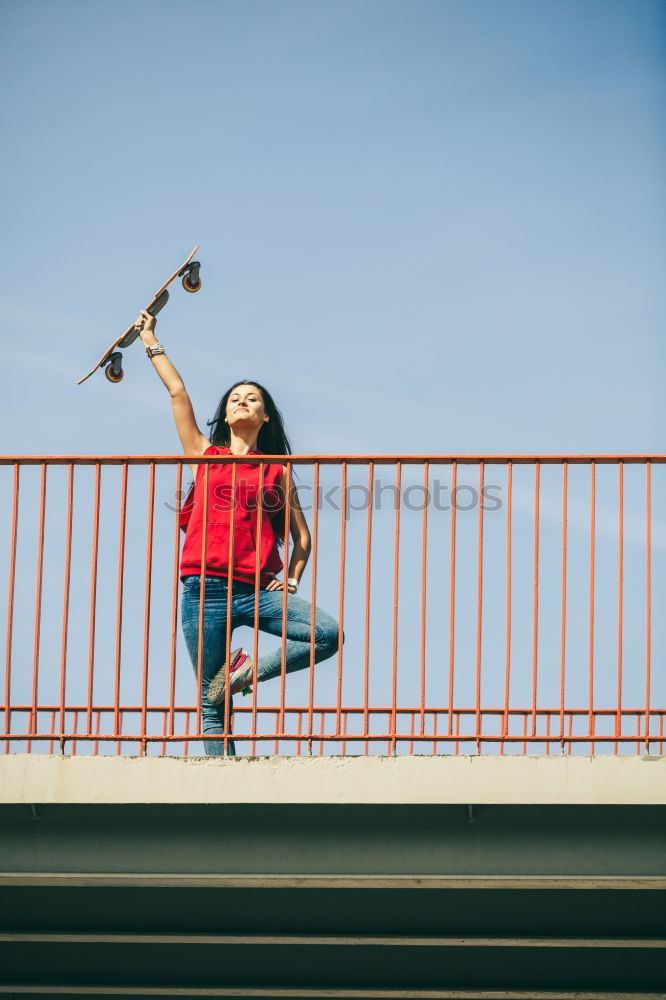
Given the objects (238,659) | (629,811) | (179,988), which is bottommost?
(179,988)

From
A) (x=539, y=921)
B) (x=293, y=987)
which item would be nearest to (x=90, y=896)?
(x=293, y=987)

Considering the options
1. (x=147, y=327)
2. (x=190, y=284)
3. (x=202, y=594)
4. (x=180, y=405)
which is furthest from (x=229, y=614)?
(x=190, y=284)

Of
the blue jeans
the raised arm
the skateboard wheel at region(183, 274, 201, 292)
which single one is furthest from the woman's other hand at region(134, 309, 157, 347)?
the blue jeans

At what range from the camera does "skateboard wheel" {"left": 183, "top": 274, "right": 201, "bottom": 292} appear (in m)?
8.79

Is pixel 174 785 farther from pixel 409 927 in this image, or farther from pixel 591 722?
pixel 591 722

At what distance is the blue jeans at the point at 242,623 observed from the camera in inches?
293

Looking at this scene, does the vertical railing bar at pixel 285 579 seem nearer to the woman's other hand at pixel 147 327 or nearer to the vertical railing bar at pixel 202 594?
the vertical railing bar at pixel 202 594

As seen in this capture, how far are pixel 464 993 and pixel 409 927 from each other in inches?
13.9

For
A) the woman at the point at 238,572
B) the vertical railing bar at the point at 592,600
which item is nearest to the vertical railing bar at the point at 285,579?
the woman at the point at 238,572

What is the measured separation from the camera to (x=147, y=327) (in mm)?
8375

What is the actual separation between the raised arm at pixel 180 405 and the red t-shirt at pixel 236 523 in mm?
Answer: 373

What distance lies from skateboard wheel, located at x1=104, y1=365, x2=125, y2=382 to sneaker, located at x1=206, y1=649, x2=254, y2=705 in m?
1.89

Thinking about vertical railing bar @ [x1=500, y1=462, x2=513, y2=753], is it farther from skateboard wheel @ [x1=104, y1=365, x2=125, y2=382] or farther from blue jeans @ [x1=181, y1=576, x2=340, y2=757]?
skateboard wheel @ [x1=104, y1=365, x2=125, y2=382]

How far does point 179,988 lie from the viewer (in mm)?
6840
